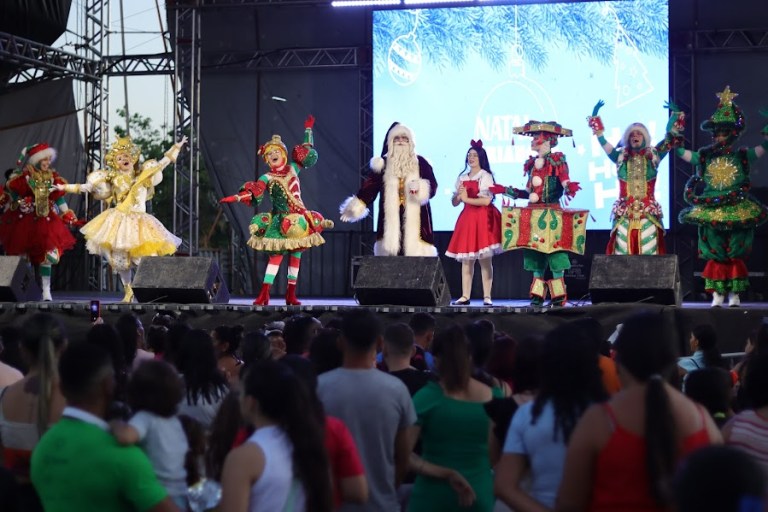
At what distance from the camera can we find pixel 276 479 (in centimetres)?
255

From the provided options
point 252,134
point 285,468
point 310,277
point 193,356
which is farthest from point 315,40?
point 285,468

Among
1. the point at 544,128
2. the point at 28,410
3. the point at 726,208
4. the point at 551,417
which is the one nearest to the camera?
the point at 551,417

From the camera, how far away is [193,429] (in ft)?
9.78

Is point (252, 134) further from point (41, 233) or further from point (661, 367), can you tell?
point (661, 367)

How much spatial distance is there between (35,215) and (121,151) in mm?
1045

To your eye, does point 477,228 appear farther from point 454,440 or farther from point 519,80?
point 454,440

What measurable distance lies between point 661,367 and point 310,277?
11544 mm

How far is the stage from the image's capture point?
891 centimetres

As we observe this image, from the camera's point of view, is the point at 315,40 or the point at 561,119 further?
the point at 315,40

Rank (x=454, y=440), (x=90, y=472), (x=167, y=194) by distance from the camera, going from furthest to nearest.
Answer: (x=167, y=194), (x=454, y=440), (x=90, y=472)

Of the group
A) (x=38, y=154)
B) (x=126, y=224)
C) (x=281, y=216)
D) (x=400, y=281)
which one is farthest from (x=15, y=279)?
(x=400, y=281)

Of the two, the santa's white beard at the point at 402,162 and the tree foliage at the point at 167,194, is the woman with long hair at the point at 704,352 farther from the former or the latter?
the tree foliage at the point at 167,194

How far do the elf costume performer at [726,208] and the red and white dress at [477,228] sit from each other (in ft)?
5.30

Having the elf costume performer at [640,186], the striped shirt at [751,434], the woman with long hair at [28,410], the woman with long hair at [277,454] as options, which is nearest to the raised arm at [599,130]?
the elf costume performer at [640,186]
